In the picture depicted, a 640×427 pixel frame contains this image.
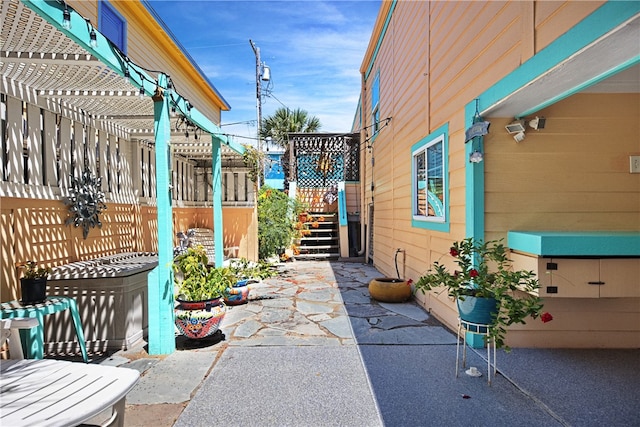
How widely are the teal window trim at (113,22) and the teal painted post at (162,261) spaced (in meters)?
2.63

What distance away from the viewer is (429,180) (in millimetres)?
4605

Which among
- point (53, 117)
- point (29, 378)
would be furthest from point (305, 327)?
point (53, 117)

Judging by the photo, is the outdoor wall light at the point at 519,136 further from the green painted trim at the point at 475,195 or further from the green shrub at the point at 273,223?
the green shrub at the point at 273,223

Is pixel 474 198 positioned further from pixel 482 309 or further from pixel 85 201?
pixel 85 201

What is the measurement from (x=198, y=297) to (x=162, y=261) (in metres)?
0.50

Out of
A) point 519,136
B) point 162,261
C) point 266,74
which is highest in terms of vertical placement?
point 266,74

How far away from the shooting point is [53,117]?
3.58 meters

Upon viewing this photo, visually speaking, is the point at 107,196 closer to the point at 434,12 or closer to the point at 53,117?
the point at 53,117

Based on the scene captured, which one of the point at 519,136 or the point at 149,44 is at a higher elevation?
the point at 149,44

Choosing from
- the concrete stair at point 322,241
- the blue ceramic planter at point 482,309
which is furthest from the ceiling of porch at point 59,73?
the concrete stair at point 322,241

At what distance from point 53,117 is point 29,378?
2863mm

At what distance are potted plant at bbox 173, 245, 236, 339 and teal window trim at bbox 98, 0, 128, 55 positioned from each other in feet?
11.5

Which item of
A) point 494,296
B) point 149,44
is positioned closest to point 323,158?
point 149,44

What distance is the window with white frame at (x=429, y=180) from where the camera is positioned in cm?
417
